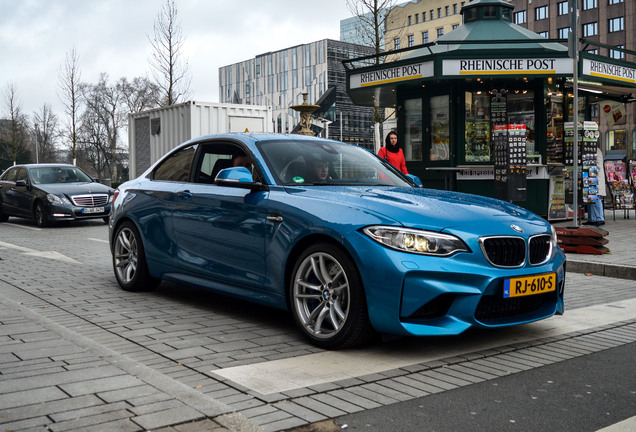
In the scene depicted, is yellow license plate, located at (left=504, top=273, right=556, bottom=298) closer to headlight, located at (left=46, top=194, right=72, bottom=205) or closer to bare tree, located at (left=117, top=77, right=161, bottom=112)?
headlight, located at (left=46, top=194, right=72, bottom=205)

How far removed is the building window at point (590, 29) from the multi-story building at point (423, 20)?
54.5 feet

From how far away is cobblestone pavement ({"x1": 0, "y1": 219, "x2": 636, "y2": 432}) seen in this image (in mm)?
3410

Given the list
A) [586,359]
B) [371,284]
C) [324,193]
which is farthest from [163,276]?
[586,359]

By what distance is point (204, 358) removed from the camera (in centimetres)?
454

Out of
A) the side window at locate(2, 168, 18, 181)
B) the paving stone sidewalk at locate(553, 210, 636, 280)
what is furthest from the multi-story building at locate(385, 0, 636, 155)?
the paving stone sidewalk at locate(553, 210, 636, 280)

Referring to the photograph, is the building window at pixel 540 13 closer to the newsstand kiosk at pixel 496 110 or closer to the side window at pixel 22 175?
the newsstand kiosk at pixel 496 110

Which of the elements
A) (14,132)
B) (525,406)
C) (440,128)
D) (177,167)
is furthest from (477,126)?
(14,132)

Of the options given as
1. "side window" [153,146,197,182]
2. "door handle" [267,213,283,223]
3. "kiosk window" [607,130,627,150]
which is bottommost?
"door handle" [267,213,283,223]

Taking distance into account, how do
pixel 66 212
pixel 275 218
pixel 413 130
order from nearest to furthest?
1. pixel 275 218
2. pixel 66 212
3. pixel 413 130

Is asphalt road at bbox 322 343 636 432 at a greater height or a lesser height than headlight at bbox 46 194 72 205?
lesser

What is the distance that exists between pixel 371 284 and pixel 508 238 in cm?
100

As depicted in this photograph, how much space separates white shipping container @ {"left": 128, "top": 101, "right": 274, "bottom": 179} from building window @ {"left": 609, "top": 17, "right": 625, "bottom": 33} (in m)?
60.4

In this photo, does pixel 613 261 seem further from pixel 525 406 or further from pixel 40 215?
pixel 40 215

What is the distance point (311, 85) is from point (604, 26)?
115 feet
